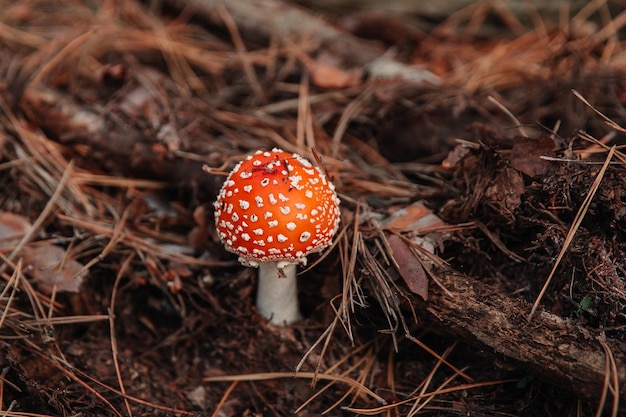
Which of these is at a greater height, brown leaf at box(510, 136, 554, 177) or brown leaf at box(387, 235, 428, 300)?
brown leaf at box(510, 136, 554, 177)

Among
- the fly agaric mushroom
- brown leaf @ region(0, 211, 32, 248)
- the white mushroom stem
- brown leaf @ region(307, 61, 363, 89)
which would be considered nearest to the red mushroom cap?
the fly agaric mushroom

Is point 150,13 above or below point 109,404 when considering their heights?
above

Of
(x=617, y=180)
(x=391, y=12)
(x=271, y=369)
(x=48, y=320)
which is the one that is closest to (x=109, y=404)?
(x=48, y=320)

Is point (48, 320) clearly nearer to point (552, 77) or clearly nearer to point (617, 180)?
point (617, 180)

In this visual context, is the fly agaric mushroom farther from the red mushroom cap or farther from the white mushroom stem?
the white mushroom stem

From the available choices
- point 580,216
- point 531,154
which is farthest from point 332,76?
point 580,216

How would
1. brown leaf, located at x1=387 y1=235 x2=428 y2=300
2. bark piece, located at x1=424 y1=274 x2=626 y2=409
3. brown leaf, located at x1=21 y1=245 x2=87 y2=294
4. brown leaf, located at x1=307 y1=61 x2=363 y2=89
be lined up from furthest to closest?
brown leaf, located at x1=307 y1=61 x2=363 y2=89 → brown leaf, located at x1=21 y1=245 x2=87 y2=294 → brown leaf, located at x1=387 y1=235 x2=428 y2=300 → bark piece, located at x1=424 y1=274 x2=626 y2=409
